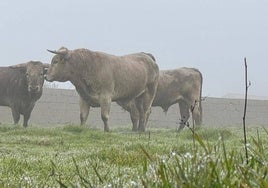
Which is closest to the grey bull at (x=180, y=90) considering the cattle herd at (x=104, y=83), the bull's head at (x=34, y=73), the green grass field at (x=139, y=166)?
the cattle herd at (x=104, y=83)

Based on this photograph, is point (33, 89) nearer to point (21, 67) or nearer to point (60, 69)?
point (21, 67)

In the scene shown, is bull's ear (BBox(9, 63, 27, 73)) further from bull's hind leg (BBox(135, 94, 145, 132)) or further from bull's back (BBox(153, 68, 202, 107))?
bull's back (BBox(153, 68, 202, 107))

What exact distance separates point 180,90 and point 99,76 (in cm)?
529

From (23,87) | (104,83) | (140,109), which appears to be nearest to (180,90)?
(140,109)

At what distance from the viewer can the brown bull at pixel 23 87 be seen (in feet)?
57.4

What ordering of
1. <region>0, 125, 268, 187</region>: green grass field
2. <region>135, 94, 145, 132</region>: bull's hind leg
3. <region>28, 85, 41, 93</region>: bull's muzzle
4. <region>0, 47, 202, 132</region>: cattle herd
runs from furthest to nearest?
<region>135, 94, 145, 132</region>: bull's hind leg
<region>28, 85, 41, 93</region>: bull's muzzle
<region>0, 47, 202, 132</region>: cattle herd
<region>0, 125, 268, 187</region>: green grass field

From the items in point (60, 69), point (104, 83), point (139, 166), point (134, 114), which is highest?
point (139, 166)

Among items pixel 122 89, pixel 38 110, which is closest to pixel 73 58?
pixel 122 89

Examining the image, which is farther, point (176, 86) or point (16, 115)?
point (176, 86)

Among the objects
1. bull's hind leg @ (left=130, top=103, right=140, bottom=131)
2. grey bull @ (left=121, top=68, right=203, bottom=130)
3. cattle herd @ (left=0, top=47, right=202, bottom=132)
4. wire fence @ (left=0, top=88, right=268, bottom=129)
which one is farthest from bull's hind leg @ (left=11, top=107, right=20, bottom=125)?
wire fence @ (left=0, top=88, right=268, bottom=129)

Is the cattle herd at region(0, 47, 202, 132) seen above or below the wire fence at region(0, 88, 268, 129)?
above

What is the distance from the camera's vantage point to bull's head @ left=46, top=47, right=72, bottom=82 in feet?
53.7

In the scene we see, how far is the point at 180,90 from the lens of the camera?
2070 centimetres

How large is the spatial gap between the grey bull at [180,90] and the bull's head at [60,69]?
4818 millimetres
